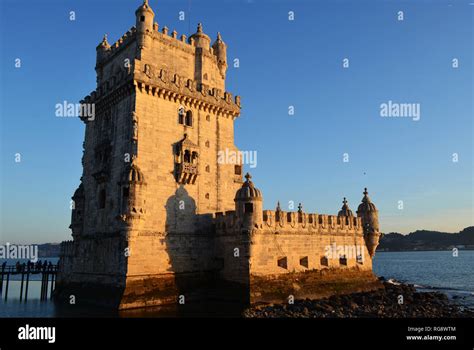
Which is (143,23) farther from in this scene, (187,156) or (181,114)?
(187,156)

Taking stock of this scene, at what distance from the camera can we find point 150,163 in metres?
29.4

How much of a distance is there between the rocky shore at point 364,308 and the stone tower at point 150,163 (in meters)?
7.38

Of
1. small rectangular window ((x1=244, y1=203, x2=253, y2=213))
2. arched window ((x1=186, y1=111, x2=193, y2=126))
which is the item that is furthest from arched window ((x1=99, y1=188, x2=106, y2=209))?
small rectangular window ((x1=244, y1=203, x2=253, y2=213))

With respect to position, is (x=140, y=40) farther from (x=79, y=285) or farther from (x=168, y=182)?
(x=79, y=285)

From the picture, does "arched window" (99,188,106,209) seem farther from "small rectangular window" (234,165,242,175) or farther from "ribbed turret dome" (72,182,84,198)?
"small rectangular window" (234,165,242,175)

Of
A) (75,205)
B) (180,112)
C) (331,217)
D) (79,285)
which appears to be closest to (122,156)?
(180,112)

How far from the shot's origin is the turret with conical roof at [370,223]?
40500 millimetres

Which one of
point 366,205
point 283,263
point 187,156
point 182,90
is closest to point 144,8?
point 182,90

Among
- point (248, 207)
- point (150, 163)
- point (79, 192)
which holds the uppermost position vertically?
point (150, 163)

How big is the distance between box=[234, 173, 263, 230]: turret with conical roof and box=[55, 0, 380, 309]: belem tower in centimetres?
8

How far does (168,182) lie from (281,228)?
384 inches

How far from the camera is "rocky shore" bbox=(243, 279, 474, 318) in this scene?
26.8 metres

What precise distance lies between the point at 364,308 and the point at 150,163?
19446 mm

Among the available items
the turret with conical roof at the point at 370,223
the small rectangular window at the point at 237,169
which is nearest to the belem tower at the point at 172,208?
the small rectangular window at the point at 237,169
